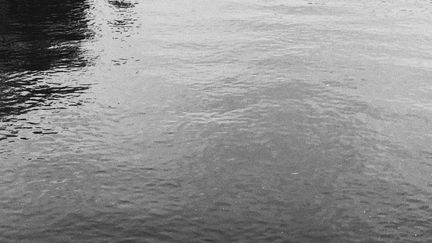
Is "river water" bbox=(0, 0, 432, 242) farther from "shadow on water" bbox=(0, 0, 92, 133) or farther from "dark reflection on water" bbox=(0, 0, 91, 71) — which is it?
"dark reflection on water" bbox=(0, 0, 91, 71)

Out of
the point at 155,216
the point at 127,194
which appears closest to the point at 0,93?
the point at 127,194

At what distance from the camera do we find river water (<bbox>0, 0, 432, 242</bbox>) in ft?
126

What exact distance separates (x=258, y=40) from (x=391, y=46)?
2354 centimetres

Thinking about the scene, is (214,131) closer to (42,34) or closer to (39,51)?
(39,51)

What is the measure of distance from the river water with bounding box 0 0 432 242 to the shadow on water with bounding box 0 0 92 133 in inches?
14.0

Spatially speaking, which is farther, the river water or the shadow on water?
the shadow on water

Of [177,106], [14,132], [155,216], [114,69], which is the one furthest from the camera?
[114,69]

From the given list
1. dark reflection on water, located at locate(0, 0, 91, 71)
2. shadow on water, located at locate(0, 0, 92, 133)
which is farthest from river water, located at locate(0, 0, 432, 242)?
dark reflection on water, located at locate(0, 0, 91, 71)

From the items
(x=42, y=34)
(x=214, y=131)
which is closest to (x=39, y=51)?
(x=42, y=34)

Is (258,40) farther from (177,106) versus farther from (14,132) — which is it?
(14,132)

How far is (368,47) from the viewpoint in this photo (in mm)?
79312

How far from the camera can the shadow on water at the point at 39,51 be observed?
59.1 metres

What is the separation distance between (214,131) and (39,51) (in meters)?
38.3

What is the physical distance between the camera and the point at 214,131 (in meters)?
52.7
